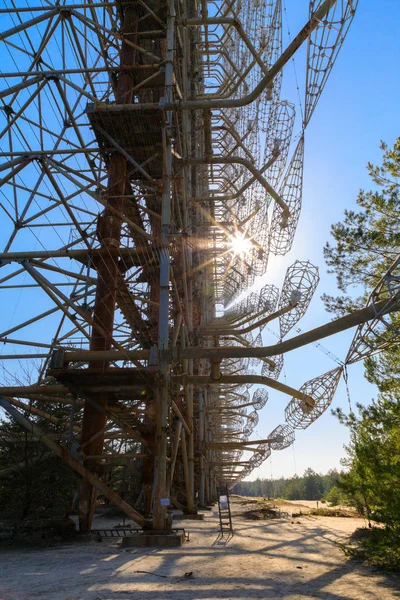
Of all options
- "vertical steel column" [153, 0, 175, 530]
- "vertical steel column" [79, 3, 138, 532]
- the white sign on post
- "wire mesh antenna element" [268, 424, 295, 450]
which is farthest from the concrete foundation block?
"wire mesh antenna element" [268, 424, 295, 450]

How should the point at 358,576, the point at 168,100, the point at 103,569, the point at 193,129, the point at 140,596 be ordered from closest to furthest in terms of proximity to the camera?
1. the point at 140,596
2. the point at 358,576
3. the point at 103,569
4. the point at 168,100
5. the point at 193,129

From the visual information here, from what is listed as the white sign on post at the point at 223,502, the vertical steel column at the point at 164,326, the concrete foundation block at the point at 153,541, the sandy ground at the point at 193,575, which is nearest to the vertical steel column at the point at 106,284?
the vertical steel column at the point at 164,326

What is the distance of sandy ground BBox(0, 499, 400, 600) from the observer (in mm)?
6359

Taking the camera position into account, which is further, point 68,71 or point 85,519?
point 68,71

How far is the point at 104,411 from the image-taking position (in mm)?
13289

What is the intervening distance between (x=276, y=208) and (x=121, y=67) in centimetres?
756

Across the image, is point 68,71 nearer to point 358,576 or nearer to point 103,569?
point 103,569

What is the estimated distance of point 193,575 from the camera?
7.66 m

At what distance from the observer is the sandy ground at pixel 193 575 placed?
636cm

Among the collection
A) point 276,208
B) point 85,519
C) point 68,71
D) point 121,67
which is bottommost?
point 85,519

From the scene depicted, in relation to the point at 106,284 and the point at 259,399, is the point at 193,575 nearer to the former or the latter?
the point at 106,284

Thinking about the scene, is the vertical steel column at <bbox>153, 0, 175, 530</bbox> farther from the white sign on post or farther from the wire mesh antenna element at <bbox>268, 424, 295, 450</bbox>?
the wire mesh antenna element at <bbox>268, 424, 295, 450</bbox>

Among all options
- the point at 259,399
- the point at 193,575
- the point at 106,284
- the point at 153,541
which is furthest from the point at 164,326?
the point at 259,399

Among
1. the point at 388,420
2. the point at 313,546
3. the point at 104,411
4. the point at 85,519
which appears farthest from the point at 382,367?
the point at 85,519
